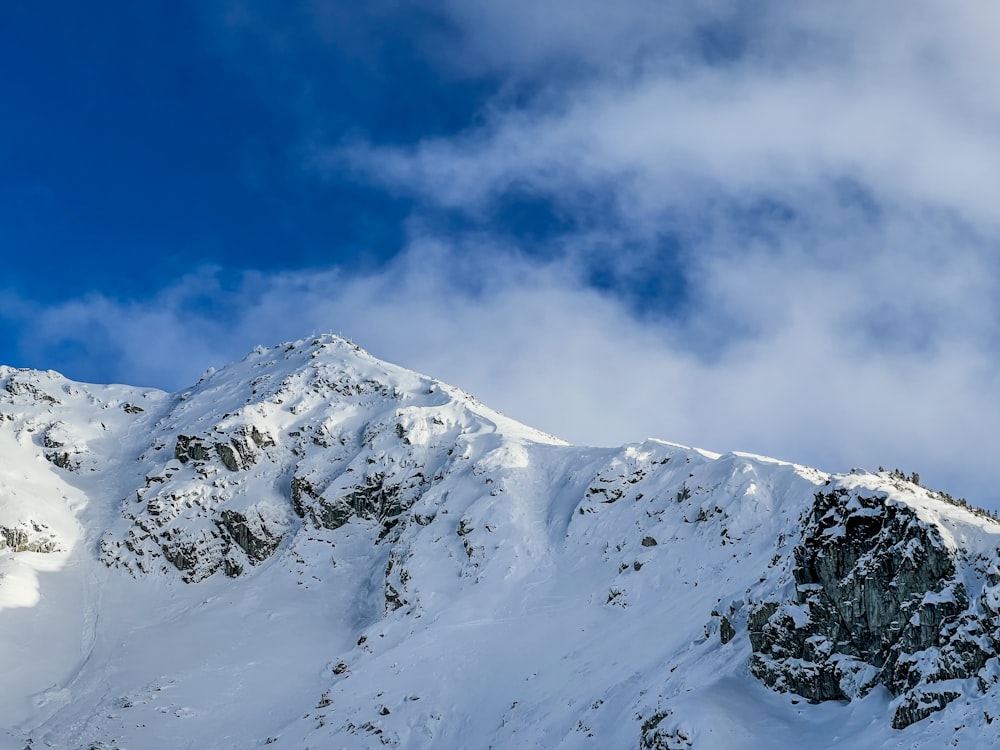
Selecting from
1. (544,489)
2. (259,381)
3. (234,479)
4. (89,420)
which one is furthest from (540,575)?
(89,420)

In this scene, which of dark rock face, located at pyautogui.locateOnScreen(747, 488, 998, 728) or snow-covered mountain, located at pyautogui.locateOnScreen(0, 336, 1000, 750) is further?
snow-covered mountain, located at pyautogui.locateOnScreen(0, 336, 1000, 750)

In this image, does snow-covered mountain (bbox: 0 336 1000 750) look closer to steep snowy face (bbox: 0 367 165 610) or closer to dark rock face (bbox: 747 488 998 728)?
dark rock face (bbox: 747 488 998 728)

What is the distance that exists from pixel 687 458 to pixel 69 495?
60027 mm

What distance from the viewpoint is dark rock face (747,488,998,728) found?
21384 mm

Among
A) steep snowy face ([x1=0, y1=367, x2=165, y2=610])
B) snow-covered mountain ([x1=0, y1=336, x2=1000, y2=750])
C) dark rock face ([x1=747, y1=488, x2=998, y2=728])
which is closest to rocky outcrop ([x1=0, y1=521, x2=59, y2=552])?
A: steep snowy face ([x1=0, y1=367, x2=165, y2=610])

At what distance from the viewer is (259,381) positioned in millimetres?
90562

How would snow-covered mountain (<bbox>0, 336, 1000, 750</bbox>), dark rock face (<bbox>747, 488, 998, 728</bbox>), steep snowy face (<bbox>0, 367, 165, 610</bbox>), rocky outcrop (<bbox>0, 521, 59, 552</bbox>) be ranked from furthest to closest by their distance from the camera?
rocky outcrop (<bbox>0, 521, 59, 552</bbox>) < steep snowy face (<bbox>0, 367, 165, 610</bbox>) < snow-covered mountain (<bbox>0, 336, 1000, 750</bbox>) < dark rock face (<bbox>747, 488, 998, 728</bbox>)

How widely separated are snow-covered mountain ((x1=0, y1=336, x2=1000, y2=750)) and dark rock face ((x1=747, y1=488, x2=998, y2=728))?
0.25ft

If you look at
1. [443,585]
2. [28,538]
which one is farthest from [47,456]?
[443,585]

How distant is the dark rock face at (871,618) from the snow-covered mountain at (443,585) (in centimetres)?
8

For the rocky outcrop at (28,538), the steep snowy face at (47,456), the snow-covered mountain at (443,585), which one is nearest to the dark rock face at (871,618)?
the snow-covered mountain at (443,585)

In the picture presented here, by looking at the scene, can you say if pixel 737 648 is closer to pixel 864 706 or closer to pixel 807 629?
pixel 807 629

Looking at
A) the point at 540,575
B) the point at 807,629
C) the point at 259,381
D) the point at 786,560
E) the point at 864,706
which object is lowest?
the point at 864,706

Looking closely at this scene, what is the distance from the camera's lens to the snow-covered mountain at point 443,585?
938 inches
